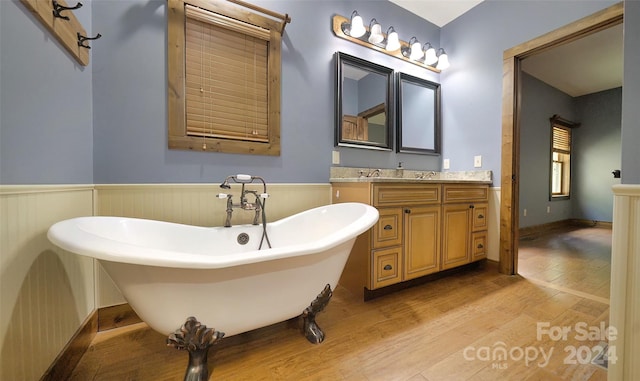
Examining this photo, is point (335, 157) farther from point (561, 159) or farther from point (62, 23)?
point (561, 159)

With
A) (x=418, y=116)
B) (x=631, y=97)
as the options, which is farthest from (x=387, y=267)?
(x=418, y=116)

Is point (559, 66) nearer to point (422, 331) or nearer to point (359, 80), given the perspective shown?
point (359, 80)

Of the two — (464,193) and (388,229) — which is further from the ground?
(464,193)

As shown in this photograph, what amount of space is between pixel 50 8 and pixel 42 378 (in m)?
1.39

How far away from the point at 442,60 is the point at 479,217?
1.68 m

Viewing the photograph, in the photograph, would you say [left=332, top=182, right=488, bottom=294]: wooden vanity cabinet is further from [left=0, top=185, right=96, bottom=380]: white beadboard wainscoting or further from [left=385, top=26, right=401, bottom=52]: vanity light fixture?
[left=0, top=185, right=96, bottom=380]: white beadboard wainscoting

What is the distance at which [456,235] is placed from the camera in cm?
198

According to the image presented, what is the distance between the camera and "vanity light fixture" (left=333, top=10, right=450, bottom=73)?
1.99 metres

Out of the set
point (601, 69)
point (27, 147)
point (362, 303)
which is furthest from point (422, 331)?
point (601, 69)

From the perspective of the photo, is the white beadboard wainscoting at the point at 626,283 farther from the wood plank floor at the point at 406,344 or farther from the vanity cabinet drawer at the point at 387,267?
the vanity cabinet drawer at the point at 387,267

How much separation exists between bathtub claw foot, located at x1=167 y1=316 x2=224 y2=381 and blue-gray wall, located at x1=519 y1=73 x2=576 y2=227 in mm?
4441

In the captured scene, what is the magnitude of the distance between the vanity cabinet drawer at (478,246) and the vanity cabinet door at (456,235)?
65 millimetres

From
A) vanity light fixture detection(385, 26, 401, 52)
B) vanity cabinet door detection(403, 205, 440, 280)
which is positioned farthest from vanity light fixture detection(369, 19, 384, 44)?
vanity cabinet door detection(403, 205, 440, 280)

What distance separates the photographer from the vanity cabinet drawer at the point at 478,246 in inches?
82.3
